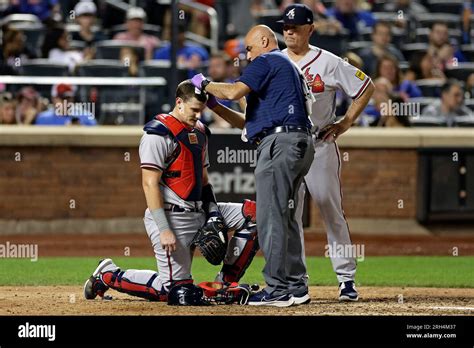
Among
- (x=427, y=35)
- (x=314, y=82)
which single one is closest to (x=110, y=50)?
(x=427, y=35)

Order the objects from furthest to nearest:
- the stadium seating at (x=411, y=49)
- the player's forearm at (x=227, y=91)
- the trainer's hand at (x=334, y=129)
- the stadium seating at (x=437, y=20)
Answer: the stadium seating at (x=437, y=20) < the stadium seating at (x=411, y=49) < the trainer's hand at (x=334, y=129) < the player's forearm at (x=227, y=91)

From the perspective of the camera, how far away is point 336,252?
884 cm

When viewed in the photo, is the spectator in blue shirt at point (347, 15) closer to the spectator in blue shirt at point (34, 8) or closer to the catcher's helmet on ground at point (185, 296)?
the spectator in blue shirt at point (34, 8)

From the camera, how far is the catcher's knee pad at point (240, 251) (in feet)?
27.7

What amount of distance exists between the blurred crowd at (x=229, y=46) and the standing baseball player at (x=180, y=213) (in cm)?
565

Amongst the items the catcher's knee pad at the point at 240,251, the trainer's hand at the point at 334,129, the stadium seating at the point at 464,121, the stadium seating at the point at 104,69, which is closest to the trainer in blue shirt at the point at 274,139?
the catcher's knee pad at the point at 240,251

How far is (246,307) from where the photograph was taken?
26.5 feet

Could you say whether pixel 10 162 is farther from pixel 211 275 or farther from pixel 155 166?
pixel 155 166

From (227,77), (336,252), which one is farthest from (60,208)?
(336,252)

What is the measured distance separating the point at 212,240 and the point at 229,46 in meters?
8.97

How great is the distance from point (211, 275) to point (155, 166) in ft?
9.96

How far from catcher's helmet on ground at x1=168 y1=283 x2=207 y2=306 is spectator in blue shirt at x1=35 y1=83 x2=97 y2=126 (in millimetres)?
6325

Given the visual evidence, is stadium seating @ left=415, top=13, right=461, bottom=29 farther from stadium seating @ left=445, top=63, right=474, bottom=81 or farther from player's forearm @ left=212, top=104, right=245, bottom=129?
player's forearm @ left=212, top=104, right=245, bottom=129

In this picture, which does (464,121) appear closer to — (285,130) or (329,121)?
(329,121)
